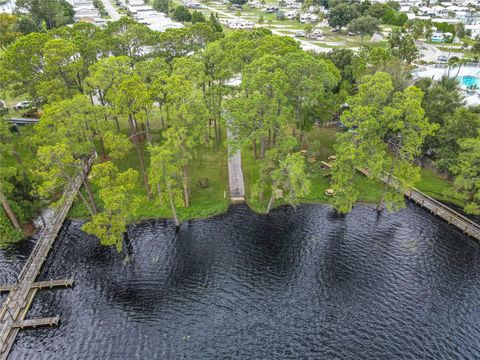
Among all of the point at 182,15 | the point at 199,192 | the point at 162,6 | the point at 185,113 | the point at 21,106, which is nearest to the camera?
the point at 185,113

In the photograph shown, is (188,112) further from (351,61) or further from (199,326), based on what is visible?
(351,61)

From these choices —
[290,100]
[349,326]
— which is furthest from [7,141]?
[349,326]

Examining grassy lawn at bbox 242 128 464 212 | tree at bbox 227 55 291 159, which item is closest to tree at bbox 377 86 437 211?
grassy lawn at bbox 242 128 464 212

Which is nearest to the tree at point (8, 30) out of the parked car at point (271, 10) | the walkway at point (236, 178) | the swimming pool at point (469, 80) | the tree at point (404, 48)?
the walkway at point (236, 178)

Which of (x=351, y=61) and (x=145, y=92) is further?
(x=351, y=61)

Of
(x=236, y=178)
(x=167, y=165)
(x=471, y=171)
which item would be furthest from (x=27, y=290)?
(x=471, y=171)

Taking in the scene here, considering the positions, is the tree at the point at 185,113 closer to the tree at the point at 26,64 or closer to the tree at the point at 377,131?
the tree at the point at 377,131

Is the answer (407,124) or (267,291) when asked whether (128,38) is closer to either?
(407,124)
